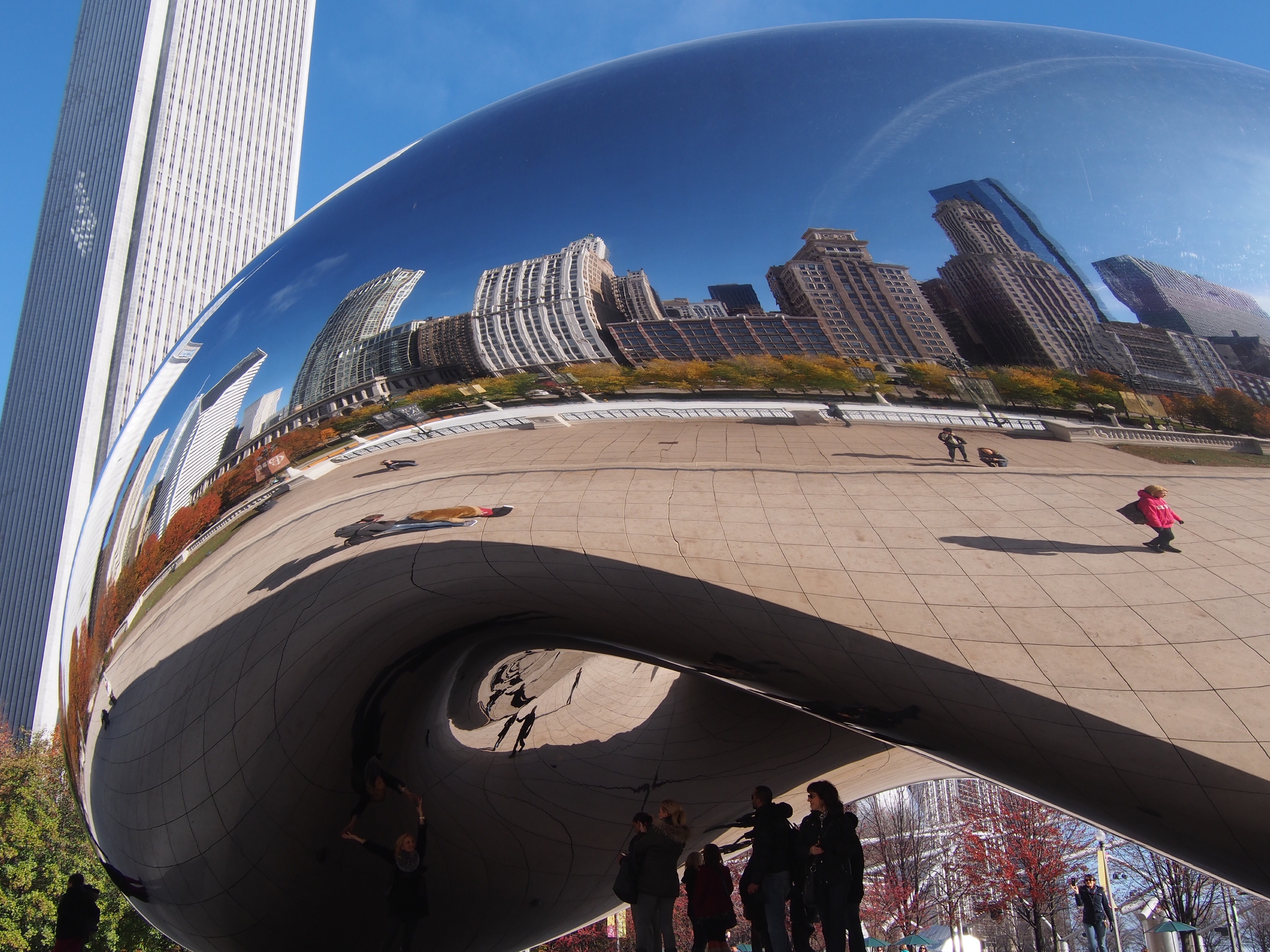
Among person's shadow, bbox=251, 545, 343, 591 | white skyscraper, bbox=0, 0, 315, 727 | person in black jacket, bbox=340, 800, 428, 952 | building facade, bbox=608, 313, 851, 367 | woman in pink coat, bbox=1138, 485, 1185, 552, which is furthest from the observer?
white skyscraper, bbox=0, 0, 315, 727

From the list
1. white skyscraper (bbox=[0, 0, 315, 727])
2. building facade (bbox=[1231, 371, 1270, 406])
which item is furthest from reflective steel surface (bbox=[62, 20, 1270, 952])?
white skyscraper (bbox=[0, 0, 315, 727])

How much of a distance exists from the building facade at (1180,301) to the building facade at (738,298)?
0.74 m

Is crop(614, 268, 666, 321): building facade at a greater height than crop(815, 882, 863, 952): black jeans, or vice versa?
crop(614, 268, 666, 321): building facade

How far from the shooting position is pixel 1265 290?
1636 mm

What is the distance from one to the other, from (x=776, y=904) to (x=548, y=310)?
221 centimetres

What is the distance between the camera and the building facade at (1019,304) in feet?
5.34

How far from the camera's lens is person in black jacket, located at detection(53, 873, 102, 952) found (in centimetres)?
328

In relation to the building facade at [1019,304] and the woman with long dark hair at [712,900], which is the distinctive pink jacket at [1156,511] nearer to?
the building facade at [1019,304]

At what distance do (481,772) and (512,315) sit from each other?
177 centimetres

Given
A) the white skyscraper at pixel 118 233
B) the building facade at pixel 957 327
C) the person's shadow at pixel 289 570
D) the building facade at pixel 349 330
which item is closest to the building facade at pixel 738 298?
the building facade at pixel 957 327

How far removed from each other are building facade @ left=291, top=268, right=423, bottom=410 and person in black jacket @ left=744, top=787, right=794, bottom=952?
1980mm

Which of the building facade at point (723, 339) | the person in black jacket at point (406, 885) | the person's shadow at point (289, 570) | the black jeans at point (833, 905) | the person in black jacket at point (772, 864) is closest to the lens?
the building facade at point (723, 339)

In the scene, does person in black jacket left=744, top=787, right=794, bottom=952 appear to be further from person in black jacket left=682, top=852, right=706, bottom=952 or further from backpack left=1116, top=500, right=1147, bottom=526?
backpack left=1116, top=500, right=1147, bottom=526

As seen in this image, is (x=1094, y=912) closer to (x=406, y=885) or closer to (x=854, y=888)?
(x=854, y=888)
